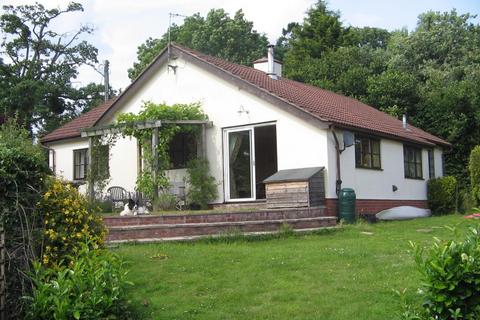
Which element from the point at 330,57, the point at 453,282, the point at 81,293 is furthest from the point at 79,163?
the point at 453,282

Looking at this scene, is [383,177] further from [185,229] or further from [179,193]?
[185,229]

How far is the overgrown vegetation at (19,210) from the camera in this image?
6.02 meters

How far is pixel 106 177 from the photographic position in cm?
1894

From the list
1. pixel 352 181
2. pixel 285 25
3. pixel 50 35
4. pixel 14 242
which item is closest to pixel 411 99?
pixel 352 181

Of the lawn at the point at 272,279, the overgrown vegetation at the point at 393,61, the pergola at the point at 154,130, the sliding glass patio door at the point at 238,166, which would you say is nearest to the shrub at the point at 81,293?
the lawn at the point at 272,279

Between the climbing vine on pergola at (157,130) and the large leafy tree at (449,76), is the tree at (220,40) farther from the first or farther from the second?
the climbing vine on pergola at (157,130)

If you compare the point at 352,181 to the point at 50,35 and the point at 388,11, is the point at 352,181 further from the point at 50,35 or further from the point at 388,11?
the point at 50,35

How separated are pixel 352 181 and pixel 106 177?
7.81 meters

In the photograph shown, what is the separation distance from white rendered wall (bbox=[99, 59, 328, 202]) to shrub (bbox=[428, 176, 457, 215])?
24.3 ft

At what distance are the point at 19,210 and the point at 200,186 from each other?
1084cm

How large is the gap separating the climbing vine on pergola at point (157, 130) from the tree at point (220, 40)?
29.2 m

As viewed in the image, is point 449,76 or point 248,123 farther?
point 449,76

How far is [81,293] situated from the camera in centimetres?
555

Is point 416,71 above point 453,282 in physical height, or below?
above
